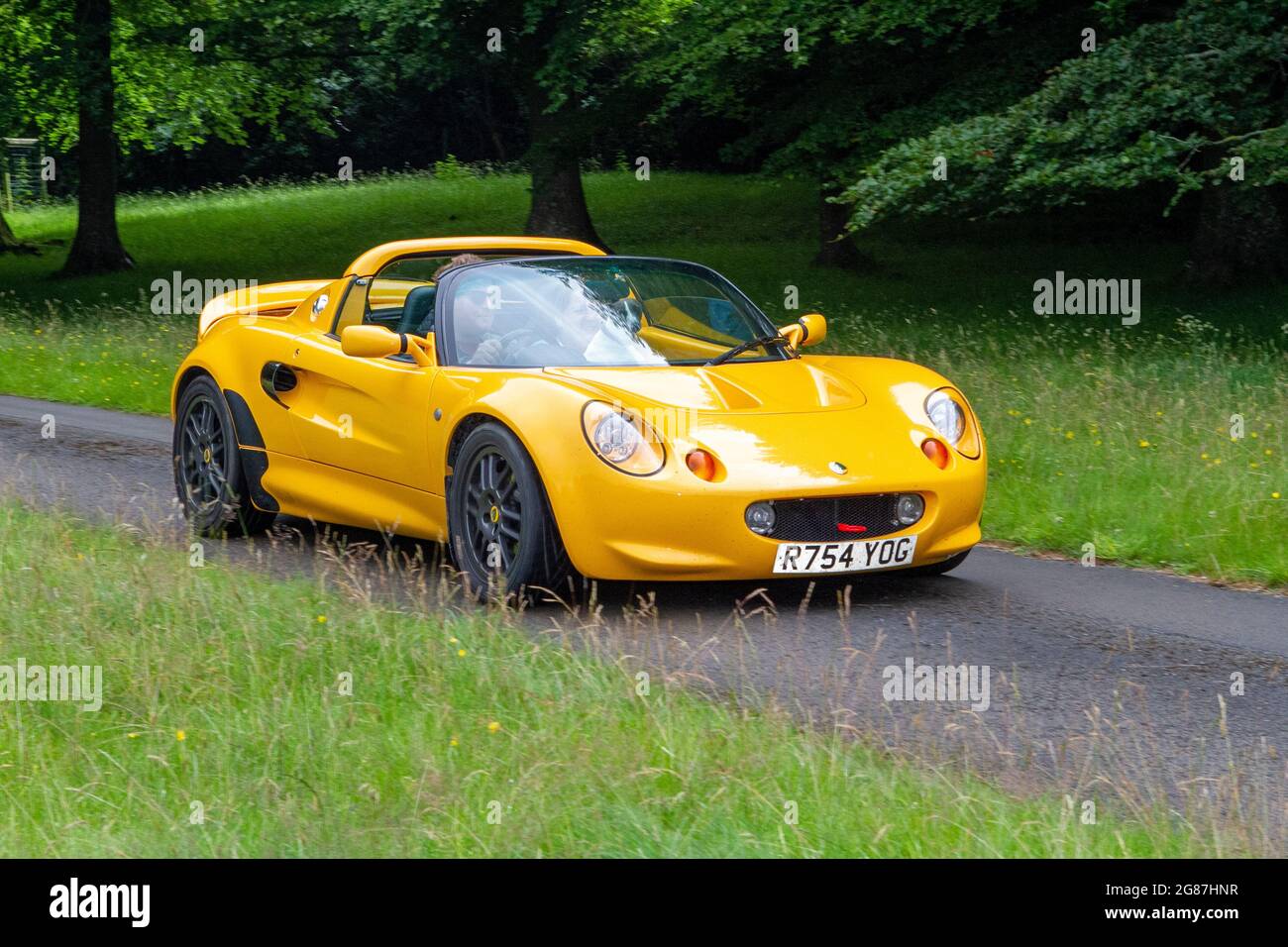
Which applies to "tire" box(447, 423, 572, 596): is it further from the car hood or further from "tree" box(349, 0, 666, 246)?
"tree" box(349, 0, 666, 246)

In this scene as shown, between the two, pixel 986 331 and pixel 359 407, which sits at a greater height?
pixel 359 407

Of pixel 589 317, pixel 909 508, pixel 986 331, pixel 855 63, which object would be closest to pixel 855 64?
pixel 855 63

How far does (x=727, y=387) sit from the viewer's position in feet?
22.7

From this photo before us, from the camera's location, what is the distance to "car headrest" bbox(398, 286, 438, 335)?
7855mm

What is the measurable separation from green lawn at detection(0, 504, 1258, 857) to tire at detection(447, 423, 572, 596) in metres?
0.44

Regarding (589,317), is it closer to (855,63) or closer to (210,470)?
(210,470)

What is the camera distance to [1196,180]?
13.8m

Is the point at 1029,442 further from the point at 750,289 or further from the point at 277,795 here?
the point at 750,289

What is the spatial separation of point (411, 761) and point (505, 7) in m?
20.2

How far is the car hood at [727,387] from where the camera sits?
6684 mm

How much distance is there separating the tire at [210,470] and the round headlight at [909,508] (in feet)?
11.3

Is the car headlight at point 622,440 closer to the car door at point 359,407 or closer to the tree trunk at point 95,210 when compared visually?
the car door at point 359,407

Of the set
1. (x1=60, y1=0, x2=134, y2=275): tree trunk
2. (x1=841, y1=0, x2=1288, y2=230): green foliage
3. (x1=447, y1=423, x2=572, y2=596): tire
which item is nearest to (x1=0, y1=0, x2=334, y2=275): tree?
(x1=60, y1=0, x2=134, y2=275): tree trunk

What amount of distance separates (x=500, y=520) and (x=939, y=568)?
2.01 m
